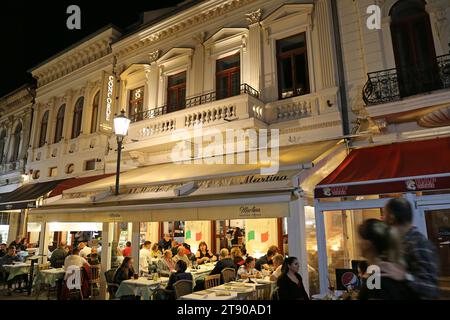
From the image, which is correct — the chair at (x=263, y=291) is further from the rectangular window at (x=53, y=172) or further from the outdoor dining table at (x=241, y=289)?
the rectangular window at (x=53, y=172)

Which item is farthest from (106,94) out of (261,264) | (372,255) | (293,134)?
(372,255)

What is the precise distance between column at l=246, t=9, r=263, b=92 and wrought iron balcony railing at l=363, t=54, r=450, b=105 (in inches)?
137

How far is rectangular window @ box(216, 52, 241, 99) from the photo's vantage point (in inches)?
448

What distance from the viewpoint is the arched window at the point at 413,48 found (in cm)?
761

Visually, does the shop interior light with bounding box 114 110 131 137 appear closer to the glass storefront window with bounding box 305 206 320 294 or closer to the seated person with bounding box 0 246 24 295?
the glass storefront window with bounding box 305 206 320 294

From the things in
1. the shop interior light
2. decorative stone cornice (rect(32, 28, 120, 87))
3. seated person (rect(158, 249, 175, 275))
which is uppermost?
decorative stone cornice (rect(32, 28, 120, 87))

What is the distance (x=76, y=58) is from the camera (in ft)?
53.7

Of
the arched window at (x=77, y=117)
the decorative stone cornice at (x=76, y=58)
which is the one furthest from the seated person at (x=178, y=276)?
the decorative stone cornice at (x=76, y=58)

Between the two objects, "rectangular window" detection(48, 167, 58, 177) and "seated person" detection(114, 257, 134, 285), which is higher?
"rectangular window" detection(48, 167, 58, 177)

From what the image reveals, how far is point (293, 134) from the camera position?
9500mm

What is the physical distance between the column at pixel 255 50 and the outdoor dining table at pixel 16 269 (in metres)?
9.78

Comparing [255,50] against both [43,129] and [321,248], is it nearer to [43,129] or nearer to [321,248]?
[321,248]

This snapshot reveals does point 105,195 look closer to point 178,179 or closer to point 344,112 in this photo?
point 178,179

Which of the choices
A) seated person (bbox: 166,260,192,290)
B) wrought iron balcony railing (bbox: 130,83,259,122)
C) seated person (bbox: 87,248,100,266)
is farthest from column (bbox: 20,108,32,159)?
seated person (bbox: 166,260,192,290)
